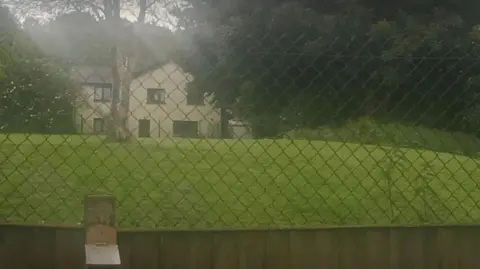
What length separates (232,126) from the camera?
2721 mm

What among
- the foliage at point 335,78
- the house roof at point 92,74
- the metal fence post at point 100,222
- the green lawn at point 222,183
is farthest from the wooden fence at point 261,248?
the house roof at point 92,74

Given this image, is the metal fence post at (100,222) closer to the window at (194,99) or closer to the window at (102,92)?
the window at (102,92)

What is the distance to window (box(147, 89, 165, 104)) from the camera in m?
2.63

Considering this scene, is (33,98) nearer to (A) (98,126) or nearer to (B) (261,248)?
(A) (98,126)

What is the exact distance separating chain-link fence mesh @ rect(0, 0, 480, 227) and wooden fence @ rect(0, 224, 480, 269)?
0.24 metres

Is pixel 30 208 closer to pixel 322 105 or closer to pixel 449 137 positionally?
pixel 322 105

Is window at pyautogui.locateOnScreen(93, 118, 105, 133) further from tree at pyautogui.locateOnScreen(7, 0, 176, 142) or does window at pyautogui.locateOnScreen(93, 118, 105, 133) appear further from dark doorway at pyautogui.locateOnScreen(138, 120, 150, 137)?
dark doorway at pyautogui.locateOnScreen(138, 120, 150, 137)

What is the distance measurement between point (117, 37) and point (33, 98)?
45.7 inches

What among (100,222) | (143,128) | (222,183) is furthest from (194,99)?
(100,222)

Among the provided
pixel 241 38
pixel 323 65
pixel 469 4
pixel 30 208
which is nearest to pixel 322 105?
pixel 323 65

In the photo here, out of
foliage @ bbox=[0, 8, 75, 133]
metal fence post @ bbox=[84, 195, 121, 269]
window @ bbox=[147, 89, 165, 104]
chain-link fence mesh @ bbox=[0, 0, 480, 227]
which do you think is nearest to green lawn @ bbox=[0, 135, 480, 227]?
chain-link fence mesh @ bbox=[0, 0, 480, 227]

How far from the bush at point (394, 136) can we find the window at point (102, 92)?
2.78 feet

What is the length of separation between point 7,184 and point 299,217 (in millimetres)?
1468

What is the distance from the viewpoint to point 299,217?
10.1 ft
